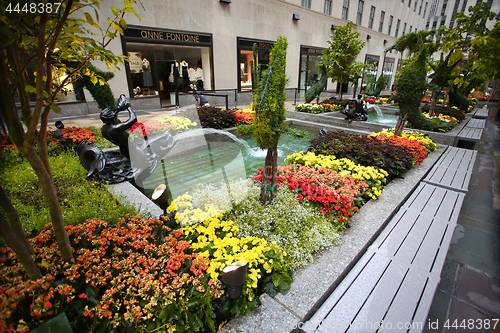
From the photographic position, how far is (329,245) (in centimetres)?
290

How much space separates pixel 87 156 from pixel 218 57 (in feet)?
42.1

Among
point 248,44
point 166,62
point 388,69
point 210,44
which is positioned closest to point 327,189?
point 166,62

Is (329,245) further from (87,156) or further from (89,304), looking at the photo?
(87,156)

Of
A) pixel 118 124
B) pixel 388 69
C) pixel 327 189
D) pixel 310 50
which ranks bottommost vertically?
pixel 327 189

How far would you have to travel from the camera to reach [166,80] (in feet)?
45.9

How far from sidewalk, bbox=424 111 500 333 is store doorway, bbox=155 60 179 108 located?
13.4m

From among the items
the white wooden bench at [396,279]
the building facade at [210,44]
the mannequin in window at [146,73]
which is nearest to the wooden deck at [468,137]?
the white wooden bench at [396,279]

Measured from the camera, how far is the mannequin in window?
13.0 meters

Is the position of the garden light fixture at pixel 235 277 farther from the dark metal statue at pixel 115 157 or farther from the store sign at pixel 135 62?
the store sign at pixel 135 62

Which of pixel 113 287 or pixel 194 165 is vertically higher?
pixel 194 165

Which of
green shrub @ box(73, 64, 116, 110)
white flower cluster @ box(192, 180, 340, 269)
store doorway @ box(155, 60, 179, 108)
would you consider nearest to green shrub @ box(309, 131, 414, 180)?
white flower cluster @ box(192, 180, 340, 269)

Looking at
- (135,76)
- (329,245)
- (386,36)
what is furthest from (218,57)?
(386,36)

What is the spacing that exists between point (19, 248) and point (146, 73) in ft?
43.9

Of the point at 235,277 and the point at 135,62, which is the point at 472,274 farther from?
the point at 135,62
